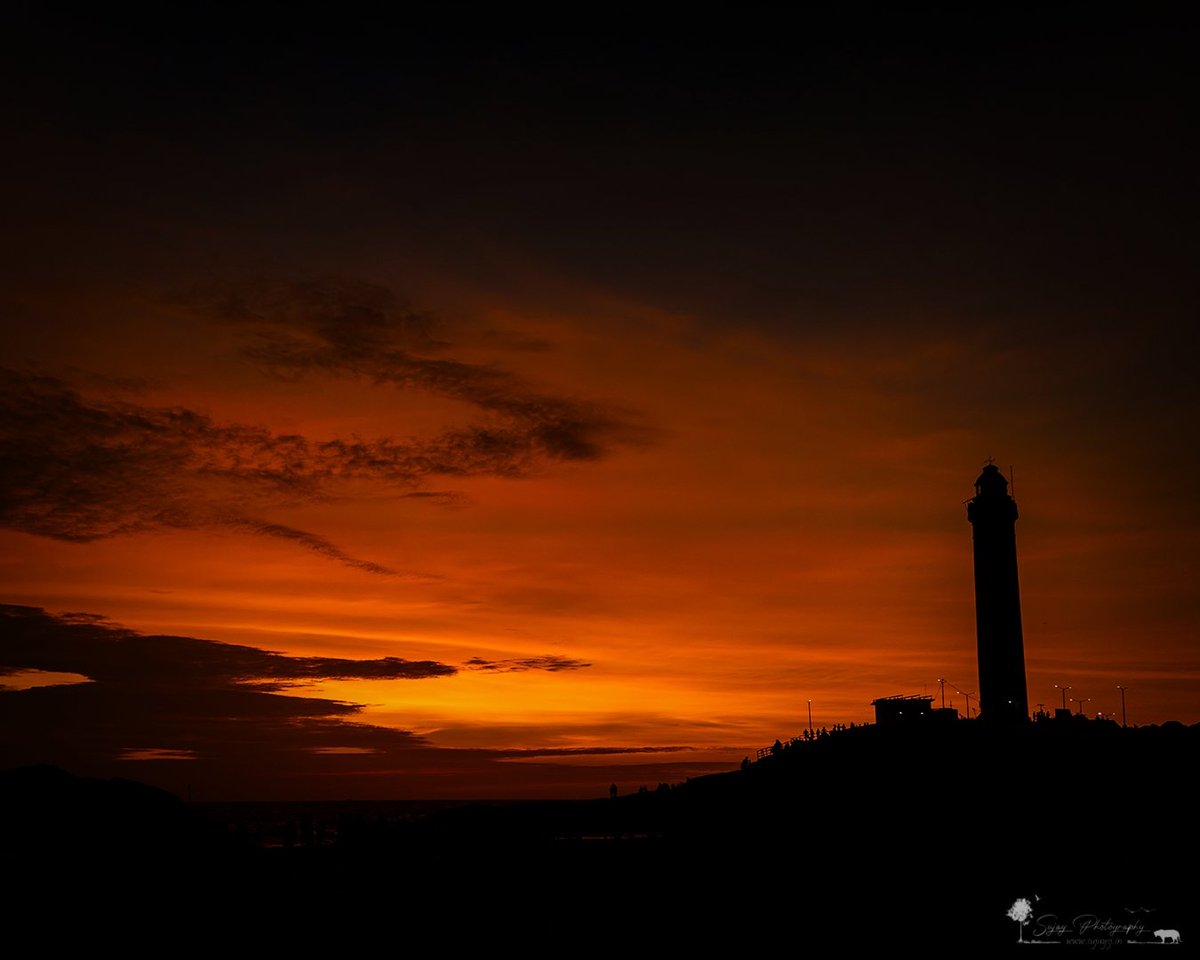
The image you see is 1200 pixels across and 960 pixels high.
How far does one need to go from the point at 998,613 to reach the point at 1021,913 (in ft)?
179

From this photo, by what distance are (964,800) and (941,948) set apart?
2531cm

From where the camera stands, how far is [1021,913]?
46.1m

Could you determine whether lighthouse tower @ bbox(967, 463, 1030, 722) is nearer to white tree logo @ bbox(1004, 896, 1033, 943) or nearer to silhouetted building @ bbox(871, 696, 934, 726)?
silhouetted building @ bbox(871, 696, 934, 726)

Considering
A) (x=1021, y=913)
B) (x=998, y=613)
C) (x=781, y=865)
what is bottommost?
(x=781, y=865)

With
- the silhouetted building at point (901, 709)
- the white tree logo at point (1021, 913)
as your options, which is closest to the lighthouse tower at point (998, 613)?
the silhouetted building at point (901, 709)

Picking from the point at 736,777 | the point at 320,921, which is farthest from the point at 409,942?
the point at 736,777

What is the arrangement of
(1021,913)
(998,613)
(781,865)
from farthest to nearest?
(998,613) → (781,865) → (1021,913)

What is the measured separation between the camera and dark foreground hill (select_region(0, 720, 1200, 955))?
4506cm

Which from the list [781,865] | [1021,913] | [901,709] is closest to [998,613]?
[901,709]

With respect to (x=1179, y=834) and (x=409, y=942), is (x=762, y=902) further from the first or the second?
(x=1179, y=834)

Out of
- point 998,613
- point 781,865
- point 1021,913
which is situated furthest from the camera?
point 998,613

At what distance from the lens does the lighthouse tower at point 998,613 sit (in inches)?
3765

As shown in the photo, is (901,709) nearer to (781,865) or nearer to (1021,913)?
(781,865)

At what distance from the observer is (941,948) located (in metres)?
44.4
